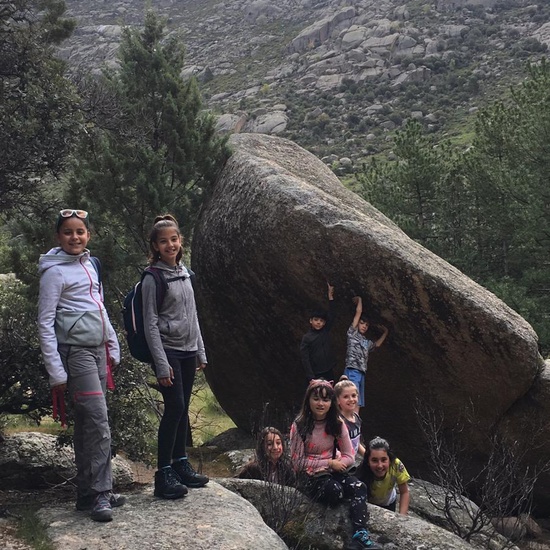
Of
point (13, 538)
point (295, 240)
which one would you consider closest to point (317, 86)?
point (295, 240)

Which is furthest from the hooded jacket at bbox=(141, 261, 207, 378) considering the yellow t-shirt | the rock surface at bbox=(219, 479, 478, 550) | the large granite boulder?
the large granite boulder

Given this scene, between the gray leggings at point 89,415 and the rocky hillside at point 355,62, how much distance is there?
144 ft

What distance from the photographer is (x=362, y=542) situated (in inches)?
212

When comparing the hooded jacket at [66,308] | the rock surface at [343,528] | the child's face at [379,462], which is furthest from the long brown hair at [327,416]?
the hooded jacket at [66,308]

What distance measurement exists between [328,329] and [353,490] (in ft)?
11.1

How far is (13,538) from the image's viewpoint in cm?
470

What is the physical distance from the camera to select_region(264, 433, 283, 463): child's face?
6262mm

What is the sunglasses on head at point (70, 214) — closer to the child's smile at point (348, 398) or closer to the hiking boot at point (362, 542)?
the child's smile at point (348, 398)

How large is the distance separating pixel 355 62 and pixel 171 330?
76.7 m

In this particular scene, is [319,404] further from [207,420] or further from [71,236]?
[207,420]

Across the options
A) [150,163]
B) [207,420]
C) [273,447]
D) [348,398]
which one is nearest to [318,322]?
[348,398]

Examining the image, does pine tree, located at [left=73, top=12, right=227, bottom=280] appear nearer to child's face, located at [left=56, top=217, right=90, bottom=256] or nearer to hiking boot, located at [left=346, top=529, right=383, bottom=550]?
child's face, located at [left=56, top=217, right=90, bottom=256]

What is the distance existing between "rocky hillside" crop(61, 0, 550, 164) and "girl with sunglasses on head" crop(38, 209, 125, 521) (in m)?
43.5

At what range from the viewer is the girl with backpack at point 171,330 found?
5227mm
